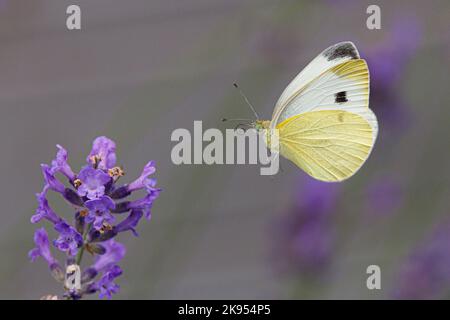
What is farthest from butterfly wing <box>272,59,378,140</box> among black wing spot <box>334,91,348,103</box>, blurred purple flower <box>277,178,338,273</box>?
blurred purple flower <box>277,178,338,273</box>

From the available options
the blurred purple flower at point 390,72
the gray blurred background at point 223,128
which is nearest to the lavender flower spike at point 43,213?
the gray blurred background at point 223,128

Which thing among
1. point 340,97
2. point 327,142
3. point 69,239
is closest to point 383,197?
point 327,142

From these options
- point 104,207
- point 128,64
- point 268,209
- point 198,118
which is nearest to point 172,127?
point 198,118

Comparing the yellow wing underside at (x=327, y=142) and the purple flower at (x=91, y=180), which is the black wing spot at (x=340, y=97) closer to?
the yellow wing underside at (x=327, y=142)

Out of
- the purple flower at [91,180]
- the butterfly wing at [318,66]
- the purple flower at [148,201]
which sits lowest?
the purple flower at [148,201]

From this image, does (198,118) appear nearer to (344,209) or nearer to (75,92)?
(75,92)

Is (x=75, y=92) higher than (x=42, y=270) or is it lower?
higher

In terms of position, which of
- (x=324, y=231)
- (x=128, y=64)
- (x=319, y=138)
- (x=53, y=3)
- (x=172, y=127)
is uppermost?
(x=53, y=3)
